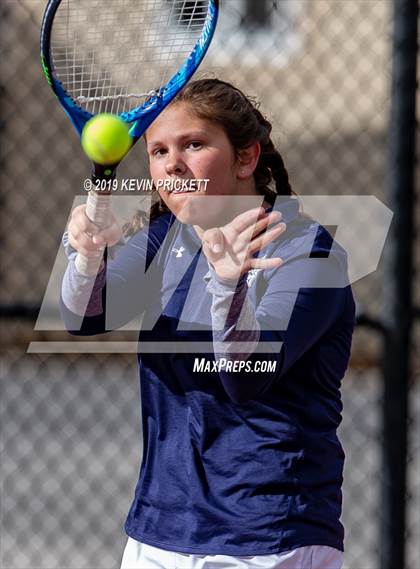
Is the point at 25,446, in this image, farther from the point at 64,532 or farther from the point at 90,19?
the point at 90,19

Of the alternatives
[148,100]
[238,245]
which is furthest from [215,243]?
[148,100]

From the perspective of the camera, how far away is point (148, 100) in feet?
6.18

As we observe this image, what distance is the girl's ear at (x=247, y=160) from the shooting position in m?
1.86

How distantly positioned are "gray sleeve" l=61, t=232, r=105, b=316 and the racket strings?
0.35m

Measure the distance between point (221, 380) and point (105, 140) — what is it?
41cm

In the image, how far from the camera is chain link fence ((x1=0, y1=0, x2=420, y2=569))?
4188 mm

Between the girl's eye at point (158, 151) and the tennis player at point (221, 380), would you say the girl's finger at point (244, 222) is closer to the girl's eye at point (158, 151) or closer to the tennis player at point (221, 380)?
the tennis player at point (221, 380)

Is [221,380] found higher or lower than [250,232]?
lower

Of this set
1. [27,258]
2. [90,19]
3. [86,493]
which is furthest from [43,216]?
[90,19]

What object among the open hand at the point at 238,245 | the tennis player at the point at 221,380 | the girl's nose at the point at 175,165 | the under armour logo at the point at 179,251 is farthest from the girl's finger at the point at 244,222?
the under armour logo at the point at 179,251

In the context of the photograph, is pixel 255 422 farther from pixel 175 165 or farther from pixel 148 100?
pixel 148 100

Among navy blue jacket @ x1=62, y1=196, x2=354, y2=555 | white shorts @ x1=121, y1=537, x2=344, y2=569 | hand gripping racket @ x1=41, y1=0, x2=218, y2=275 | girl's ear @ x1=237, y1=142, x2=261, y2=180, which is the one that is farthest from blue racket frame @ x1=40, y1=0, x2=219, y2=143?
white shorts @ x1=121, y1=537, x2=344, y2=569

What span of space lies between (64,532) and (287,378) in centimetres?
269

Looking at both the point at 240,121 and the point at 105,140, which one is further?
the point at 240,121
